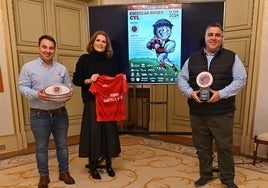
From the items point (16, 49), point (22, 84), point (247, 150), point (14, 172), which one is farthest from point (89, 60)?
point (247, 150)

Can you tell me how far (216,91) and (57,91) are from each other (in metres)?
1.28

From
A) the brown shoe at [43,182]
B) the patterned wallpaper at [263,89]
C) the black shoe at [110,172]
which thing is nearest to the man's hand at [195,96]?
the black shoe at [110,172]

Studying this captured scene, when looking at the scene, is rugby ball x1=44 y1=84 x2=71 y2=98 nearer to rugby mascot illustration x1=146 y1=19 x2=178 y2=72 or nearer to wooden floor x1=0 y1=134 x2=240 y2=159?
rugby mascot illustration x1=146 y1=19 x2=178 y2=72

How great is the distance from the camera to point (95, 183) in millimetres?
2221

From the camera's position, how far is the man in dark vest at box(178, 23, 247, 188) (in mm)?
1928

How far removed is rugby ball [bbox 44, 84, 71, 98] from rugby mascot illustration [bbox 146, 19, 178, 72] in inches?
43.7

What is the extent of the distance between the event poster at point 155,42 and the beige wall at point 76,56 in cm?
40

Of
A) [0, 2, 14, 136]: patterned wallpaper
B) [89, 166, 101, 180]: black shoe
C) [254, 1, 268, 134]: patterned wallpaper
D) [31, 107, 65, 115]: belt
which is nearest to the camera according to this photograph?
[31, 107, 65, 115]: belt

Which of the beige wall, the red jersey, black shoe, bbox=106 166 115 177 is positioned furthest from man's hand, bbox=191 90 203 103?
black shoe, bbox=106 166 115 177

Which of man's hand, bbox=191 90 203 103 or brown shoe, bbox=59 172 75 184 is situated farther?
brown shoe, bbox=59 172 75 184

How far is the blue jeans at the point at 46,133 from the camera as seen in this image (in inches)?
79.6

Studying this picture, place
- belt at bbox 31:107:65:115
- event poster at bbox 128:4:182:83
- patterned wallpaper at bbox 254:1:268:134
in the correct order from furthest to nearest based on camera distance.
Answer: patterned wallpaper at bbox 254:1:268:134, event poster at bbox 128:4:182:83, belt at bbox 31:107:65:115

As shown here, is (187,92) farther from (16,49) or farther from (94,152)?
(16,49)

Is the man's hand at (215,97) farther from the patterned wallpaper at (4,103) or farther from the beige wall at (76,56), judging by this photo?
the patterned wallpaper at (4,103)
